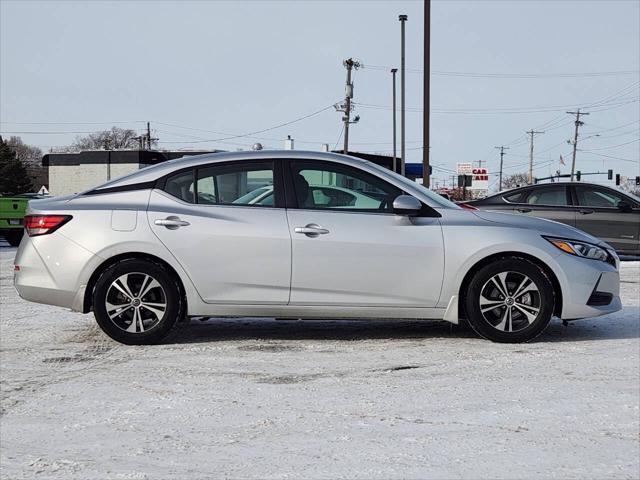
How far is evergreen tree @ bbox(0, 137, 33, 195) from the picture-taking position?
85062 millimetres

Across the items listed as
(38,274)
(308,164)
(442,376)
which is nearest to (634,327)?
(442,376)

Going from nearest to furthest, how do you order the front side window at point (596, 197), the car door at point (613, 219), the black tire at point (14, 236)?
the car door at point (613, 219) < the front side window at point (596, 197) < the black tire at point (14, 236)

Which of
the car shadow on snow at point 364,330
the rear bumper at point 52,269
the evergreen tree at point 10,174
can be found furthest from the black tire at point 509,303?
the evergreen tree at point 10,174

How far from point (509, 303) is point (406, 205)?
3.61 ft

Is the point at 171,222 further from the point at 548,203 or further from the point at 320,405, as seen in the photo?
the point at 548,203

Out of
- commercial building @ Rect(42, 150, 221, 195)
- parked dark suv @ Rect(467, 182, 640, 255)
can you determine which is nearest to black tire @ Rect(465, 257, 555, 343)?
parked dark suv @ Rect(467, 182, 640, 255)

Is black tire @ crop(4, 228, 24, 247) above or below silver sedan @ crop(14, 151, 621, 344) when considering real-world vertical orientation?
below

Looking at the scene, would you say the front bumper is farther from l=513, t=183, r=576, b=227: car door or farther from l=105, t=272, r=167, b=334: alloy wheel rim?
l=513, t=183, r=576, b=227: car door

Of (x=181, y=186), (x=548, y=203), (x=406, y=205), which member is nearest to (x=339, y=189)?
(x=406, y=205)

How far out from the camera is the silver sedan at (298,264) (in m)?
6.13

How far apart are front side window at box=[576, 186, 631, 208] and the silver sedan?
27.8ft

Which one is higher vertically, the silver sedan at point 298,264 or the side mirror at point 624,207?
the side mirror at point 624,207

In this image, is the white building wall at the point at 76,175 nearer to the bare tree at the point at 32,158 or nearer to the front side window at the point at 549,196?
the bare tree at the point at 32,158

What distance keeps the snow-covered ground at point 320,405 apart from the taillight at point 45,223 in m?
0.88
